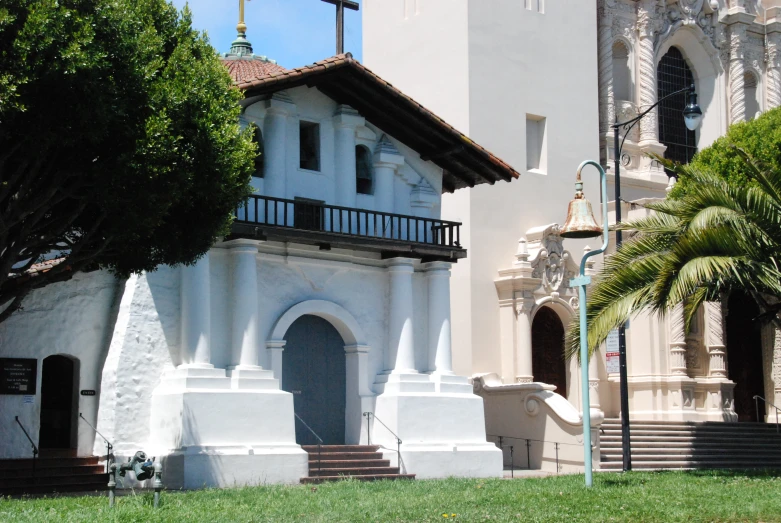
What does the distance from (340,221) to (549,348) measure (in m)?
11.0

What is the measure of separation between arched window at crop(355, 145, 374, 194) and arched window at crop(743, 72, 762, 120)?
19.5 meters

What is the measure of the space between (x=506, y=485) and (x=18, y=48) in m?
10.8

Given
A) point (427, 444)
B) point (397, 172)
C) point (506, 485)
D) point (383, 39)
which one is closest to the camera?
point (506, 485)

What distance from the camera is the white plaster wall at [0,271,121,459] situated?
893 inches

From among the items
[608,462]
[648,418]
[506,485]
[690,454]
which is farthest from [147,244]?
[648,418]

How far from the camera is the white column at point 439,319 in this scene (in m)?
26.2

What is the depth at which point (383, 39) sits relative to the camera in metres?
36.2

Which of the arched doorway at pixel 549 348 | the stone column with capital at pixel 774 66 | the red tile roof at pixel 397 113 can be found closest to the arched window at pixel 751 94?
the stone column with capital at pixel 774 66

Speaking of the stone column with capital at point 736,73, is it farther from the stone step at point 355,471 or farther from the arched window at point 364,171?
the stone step at point 355,471

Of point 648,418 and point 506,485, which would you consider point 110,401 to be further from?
point 648,418

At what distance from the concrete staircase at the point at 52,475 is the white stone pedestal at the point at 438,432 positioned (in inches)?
239

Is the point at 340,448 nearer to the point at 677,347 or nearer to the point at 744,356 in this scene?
the point at 677,347

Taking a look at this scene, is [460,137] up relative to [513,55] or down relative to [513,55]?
down

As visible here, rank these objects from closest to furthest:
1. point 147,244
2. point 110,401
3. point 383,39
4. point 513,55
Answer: point 147,244, point 110,401, point 513,55, point 383,39
